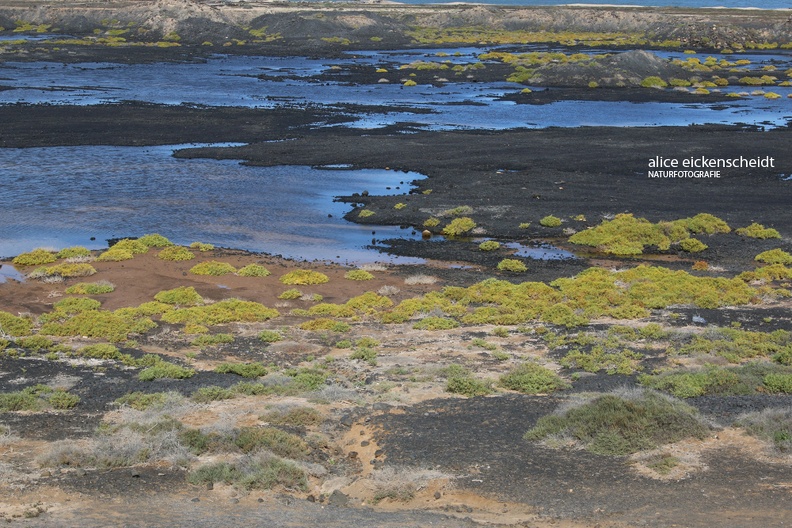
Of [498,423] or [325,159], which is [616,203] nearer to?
[325,159]

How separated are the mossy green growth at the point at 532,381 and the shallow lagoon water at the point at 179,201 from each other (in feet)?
44.0

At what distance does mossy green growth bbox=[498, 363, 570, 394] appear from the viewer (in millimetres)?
20938

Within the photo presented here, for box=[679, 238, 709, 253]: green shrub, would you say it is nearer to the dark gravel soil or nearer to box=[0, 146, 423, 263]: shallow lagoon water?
box=[0, 146, 423, 263]: shallow lagoon water

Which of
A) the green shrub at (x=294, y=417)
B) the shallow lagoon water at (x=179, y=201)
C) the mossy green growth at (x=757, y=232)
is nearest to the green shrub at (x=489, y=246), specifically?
the shallow lagoon water at (x=179, y=201)

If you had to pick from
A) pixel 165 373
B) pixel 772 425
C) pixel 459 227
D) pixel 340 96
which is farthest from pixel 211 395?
pixel 340 96

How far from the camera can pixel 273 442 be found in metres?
16.8

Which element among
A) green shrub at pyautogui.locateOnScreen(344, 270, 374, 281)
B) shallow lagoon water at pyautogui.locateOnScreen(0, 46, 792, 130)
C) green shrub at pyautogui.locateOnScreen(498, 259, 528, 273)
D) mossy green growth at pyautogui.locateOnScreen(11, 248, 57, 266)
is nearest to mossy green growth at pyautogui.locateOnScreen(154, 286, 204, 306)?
green shrub at pyautogui.locateOnScreen(344, 270, 374, 281)

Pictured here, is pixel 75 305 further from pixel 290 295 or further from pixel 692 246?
pixel 692 246

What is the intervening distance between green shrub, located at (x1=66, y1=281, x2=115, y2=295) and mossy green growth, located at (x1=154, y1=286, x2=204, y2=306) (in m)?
1.96

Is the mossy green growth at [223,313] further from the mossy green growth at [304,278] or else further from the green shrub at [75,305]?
the mossy green growth at [304,278]

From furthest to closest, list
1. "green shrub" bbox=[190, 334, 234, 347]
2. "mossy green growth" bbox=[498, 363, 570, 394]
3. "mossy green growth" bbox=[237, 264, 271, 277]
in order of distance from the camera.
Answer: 1. "mossy green growth" bbox=[237, 264, 271, 277]
2. "green shrub" bbox=[190, 334, 234, 347]
3. "mossy green growth" bbox=[498, 363, 570, 394]

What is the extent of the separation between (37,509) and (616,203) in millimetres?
32305

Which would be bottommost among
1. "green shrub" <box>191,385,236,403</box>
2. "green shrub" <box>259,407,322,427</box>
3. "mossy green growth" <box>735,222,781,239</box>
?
"mossy green growth" <box>735,222,781,239</box>

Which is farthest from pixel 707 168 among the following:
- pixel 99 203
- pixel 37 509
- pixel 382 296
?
pixel 37 509
